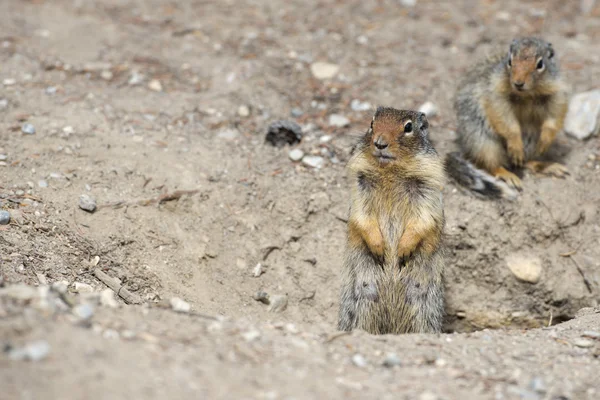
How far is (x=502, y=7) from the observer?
9.05 m

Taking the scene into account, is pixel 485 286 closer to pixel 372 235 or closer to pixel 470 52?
pixel 372 235

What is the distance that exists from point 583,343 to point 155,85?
5.01 m

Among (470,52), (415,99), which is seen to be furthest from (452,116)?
(470,52)

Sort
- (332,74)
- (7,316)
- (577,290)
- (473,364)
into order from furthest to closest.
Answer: (332,74)
(577,290)
(473,364)
(7,316)

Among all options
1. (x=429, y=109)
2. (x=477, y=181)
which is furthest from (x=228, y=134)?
(x=477, y=181)

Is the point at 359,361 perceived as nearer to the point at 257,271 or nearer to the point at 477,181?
the point at 257,271

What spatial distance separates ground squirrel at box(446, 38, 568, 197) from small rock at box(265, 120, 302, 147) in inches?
59.8

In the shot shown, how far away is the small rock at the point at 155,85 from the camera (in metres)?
7.46

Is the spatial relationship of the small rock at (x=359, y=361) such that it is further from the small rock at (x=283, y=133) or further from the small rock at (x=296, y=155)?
the small rock at (x=283, y=133)

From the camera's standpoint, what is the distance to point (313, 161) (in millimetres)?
6824

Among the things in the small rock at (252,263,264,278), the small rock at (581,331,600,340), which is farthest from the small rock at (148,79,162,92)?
the small rock at (581,331,600,340)

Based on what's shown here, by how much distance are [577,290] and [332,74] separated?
3.44m

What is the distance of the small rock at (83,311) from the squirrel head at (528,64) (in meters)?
4.50

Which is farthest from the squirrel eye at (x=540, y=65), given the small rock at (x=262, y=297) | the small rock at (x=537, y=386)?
the small rock at (x=537, y=386)
